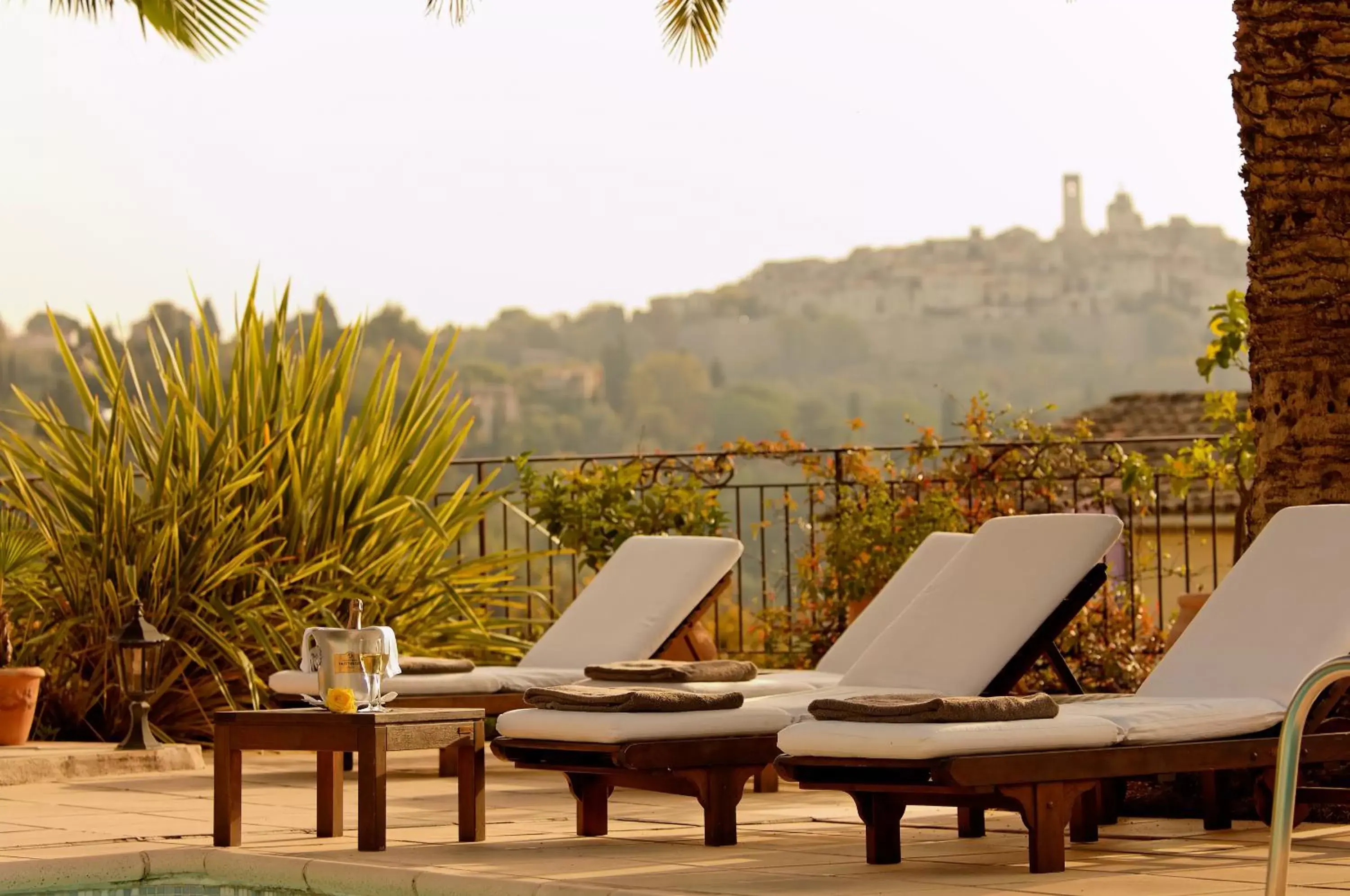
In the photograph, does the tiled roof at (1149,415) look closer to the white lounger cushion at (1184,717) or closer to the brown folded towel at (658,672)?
the brown folded towel at (658,672)

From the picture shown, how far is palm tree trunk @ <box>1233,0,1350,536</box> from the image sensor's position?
565 centimetres

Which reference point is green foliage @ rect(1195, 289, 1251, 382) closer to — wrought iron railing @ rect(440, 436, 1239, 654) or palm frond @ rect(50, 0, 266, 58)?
wrought iron railing @ rect(440, 436, 1239, 654)

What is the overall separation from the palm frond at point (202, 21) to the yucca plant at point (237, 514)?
129cm

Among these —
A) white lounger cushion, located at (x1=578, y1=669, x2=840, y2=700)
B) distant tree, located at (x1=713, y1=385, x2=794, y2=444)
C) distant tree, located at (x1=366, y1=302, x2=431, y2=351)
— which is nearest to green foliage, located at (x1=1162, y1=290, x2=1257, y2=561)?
white lounger cushion, located at (x1=578, y1=669, x2=840, y2=700)

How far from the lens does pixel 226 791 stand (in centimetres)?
499

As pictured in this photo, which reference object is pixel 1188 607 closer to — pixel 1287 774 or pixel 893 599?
pixel 893 599

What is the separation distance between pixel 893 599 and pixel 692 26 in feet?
13.7

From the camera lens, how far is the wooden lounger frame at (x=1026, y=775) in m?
4.12

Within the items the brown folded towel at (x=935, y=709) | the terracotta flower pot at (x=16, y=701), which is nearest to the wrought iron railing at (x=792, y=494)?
the terracotta flower pot at (x=16, y=701)

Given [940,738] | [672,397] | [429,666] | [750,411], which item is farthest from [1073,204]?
[940,738]

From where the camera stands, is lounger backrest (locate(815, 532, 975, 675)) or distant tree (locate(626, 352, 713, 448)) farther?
distant tree (locate(626, 352, 713, 448))

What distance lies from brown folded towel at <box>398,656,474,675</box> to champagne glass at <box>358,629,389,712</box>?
183 centimetres

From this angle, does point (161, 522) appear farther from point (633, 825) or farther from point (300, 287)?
point (633, 825)

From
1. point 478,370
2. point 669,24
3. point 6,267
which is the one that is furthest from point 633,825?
point 478,370
